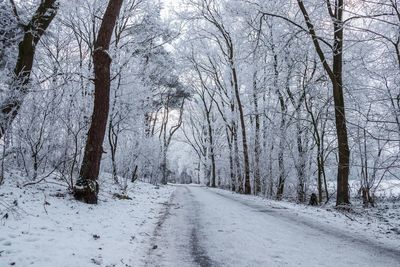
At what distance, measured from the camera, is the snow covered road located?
164 inches

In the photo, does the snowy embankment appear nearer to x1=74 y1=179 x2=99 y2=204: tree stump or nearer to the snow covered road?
A: x1=74 y1=179 x2=99 y2=204: tree stump

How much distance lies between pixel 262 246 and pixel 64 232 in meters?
2.88

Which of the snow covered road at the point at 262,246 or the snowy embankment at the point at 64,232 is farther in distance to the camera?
the snow covered road at the point at 262,246

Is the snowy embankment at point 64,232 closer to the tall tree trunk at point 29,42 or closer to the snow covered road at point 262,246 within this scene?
the snow covered road at point 262,246

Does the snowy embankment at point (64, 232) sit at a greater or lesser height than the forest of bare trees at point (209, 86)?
lesser

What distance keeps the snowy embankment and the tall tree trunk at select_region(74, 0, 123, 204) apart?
45 cm

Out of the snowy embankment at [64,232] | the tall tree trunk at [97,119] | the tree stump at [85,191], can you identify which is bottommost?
the snowy embankment at [64,232]

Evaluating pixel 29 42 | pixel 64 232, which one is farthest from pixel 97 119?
pixel 64 232

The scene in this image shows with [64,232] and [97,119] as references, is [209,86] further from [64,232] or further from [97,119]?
[64,232]

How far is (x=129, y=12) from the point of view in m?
17.6

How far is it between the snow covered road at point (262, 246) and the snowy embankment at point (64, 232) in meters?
0.41

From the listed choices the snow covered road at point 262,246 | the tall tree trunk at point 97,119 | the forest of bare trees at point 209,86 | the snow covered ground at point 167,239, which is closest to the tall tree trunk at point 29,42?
the forest of bare trees at point 209,86

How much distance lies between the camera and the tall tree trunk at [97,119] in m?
8.28

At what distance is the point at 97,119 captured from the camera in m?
8.50
